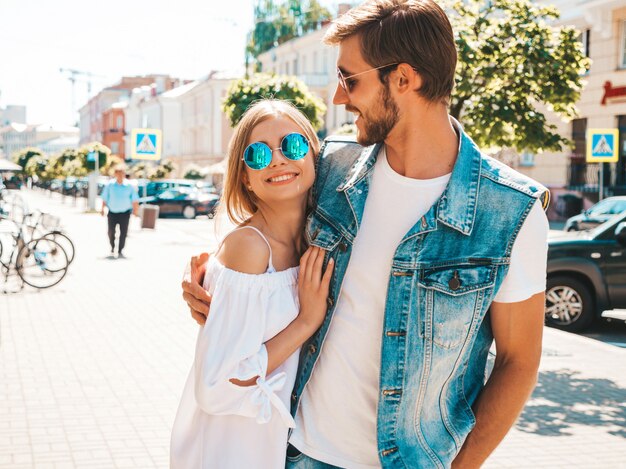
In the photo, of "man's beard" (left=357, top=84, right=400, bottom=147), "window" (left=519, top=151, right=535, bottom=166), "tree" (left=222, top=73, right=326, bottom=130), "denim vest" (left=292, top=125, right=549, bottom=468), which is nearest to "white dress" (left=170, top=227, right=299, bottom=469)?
"denim vest" (left=292, top=125, right=549, bottom=468)

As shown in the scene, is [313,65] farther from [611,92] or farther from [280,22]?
[611,92]

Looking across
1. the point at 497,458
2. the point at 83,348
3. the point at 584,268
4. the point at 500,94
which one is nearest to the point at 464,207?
the point at 497,458

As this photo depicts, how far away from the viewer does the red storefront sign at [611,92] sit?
29875 mm

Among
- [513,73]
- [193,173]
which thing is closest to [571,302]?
[513,73]

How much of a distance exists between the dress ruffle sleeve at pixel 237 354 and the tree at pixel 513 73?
5838mm

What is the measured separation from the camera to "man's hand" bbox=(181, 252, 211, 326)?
2.44 metres

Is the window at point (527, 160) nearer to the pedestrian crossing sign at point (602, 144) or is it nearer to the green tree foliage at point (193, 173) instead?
the pedestrian crossing sign at point (602, 144)

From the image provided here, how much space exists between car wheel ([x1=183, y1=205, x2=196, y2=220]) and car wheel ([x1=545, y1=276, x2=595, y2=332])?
93.0ft

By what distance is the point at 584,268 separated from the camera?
1047 centimetres

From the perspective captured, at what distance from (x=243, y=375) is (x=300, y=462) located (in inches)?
11.5

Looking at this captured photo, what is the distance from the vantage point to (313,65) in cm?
5594

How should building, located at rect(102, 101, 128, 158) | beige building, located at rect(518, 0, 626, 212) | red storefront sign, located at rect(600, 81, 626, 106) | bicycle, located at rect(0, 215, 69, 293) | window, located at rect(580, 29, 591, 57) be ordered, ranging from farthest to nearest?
building, located at rect(102, 101, 128, 158), window, located at rect(580, 29, 591, 57), beige building, located at rect(518, 0, 626, 212), red storefront sign, located at rect(600, 81, 626, 106), bicycle, located at rect(0, 215, 69, 293)

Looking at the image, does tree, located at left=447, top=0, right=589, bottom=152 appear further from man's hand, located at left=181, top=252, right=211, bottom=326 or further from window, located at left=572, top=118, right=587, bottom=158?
window, located at left=572, top=118, right=587, bottom=158

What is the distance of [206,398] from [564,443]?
4.26 metres
